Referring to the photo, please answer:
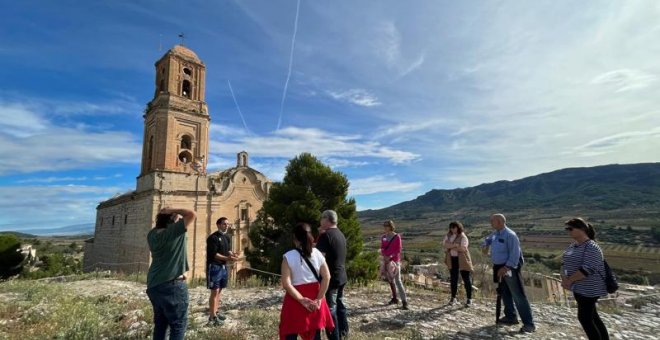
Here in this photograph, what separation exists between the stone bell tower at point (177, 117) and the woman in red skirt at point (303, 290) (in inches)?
828

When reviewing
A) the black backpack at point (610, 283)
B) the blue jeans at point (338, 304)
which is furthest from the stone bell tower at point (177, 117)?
the black backpack at point (610, 283)

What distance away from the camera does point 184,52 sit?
25219 millimetres

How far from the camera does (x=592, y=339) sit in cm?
436

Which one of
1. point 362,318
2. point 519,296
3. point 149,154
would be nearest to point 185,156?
point 149,154

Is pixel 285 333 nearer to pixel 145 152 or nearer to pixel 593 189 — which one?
pixel 145 152

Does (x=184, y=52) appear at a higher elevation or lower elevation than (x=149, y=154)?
higher

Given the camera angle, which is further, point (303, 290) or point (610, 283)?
point (610, 283)

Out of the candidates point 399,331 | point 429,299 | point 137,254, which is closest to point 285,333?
point 399,331

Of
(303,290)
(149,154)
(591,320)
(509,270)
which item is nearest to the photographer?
(303,290)

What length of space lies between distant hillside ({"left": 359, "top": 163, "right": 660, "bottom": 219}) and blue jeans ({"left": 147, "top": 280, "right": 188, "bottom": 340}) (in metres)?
127

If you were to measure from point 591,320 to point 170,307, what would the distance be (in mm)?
5457

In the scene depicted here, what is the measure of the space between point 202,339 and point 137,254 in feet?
64.6

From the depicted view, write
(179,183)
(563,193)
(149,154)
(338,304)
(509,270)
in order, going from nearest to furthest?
(338,304)
(509,270)
(179,183)
(149,154)
(563,193)

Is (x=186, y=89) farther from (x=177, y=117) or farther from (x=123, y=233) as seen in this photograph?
(x=123, y=233)
